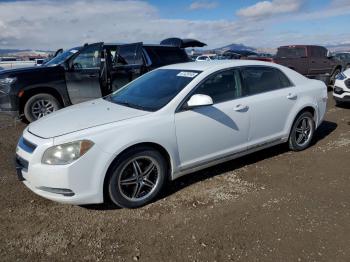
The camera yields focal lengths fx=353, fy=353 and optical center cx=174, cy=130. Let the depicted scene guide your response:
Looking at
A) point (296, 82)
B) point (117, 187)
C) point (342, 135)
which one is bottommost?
point (342, 135)

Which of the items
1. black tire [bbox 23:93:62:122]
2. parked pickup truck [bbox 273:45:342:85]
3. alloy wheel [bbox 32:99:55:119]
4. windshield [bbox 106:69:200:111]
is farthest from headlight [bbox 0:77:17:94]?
parked pickup truck [bbox 273:45:342:85]

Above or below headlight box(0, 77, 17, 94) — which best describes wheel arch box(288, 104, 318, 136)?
below

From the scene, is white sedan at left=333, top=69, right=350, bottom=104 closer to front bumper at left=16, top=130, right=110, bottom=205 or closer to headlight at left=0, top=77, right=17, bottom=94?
front bumper at left=16, top=130, right=110, bottom=205

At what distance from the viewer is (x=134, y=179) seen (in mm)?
3807

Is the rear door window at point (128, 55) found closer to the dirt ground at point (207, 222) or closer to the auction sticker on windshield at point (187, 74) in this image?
the auction sticker on windshield at point (187, 74)

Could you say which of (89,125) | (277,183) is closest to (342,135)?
(277,183)

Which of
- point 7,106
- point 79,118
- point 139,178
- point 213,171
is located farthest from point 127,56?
point 139,178

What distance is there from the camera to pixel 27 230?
11.4 feet

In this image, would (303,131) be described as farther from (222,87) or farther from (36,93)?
(36,93)

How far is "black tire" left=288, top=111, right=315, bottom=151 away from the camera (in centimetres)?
547

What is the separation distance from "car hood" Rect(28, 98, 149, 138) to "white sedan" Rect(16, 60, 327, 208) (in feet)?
0.04

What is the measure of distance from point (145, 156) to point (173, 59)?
18.5 feet

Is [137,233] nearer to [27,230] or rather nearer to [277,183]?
[27,230]

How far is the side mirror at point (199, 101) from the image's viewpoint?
396 centimetres
